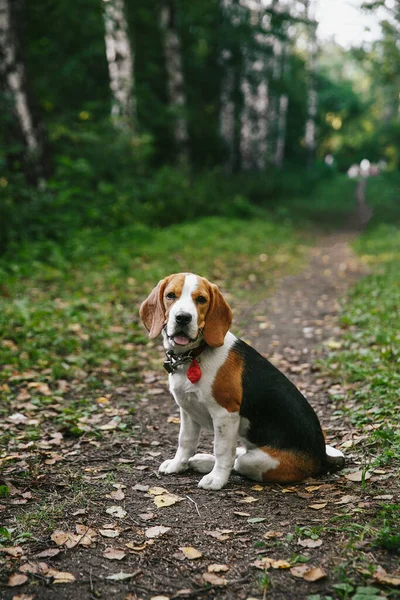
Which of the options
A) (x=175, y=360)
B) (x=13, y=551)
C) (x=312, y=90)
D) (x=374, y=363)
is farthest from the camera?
(x=312, y=90)

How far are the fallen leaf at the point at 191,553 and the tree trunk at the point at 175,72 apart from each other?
18725 mm

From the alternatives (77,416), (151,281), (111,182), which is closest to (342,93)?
(111,182)

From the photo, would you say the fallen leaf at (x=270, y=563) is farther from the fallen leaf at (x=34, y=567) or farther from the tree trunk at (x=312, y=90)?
the tree trunk at (x=312, y=90)

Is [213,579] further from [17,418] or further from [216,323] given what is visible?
[17,418]

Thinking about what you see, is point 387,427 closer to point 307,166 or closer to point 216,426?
point 216,426

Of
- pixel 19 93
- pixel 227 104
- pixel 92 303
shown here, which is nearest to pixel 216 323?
pixel 92 303

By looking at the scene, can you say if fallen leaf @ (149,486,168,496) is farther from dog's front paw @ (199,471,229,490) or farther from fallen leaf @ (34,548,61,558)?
fallen leaf @ (34,548,61,558)

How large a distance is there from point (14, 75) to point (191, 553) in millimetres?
13193

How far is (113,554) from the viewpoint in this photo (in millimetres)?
3504

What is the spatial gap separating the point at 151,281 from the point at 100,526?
25.2 ft

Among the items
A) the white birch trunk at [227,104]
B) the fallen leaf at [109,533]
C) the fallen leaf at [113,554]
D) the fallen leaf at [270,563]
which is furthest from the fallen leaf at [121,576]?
the white birch trunk at [227,104]

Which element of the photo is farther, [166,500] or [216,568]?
[166,500]

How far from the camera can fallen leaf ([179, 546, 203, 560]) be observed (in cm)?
348

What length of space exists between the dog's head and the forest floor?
119 centimetres
